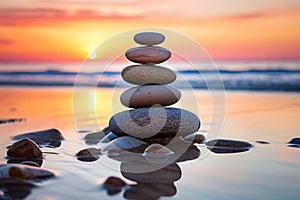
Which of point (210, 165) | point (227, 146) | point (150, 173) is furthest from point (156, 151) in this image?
point (227, 146)

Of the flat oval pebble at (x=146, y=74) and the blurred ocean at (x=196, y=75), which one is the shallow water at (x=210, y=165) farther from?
the blurred ocean at (x=196, y=75)

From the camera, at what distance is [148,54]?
6.48 meters

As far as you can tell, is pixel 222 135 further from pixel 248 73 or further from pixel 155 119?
pixel 248 73

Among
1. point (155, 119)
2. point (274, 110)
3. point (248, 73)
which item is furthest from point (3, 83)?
point (155, 119)

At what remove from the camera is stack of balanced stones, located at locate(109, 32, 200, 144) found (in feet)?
20.6

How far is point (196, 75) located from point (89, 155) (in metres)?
16.3

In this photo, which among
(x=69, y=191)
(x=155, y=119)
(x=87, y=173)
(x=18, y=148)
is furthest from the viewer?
(x=155, y=119)

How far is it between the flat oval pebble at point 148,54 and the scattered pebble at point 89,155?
5.53 feet

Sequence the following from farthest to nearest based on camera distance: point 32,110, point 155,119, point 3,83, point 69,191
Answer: point 3,83 → point 32,110 → point 155,119 → point 69,191

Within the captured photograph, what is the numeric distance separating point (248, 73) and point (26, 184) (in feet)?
62.6

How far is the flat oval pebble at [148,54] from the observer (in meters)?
6.50

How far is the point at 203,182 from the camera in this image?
4.24 meters

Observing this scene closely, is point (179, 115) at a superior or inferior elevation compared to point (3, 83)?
inferior

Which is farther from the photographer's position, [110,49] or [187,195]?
[110,49]
